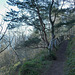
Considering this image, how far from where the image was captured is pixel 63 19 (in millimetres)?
14703

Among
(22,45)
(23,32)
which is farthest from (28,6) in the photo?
(23,32)

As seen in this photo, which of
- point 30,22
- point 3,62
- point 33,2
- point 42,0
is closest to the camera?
point 33,2

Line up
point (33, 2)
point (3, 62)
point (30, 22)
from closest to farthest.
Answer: point (33, 2) → point (30, 22) → point (3, 62)

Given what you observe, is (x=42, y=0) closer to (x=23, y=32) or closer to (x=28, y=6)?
(x=28, y=6)

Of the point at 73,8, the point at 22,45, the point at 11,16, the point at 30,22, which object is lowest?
the point at 22,45

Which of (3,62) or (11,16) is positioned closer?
(11,16)

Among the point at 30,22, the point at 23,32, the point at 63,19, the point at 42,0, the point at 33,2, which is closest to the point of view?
the point at 33,2

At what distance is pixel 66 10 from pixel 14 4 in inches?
283

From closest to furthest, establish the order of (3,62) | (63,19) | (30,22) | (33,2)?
1. (33,2)
2. (30,22)
3. (63,19)
4. (3,62)

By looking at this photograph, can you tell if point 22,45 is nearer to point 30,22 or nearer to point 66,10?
point 30,22

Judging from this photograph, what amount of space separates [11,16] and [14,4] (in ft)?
4.73

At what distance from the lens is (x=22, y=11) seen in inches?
448

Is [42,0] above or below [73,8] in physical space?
above

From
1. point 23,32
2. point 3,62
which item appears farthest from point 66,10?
point 3,62
